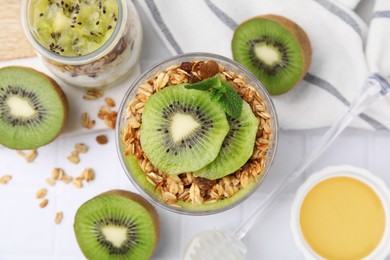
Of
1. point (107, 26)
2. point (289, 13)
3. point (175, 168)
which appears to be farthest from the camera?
point (289, 13)

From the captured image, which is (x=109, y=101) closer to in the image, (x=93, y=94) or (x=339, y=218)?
(x=93, y=94)

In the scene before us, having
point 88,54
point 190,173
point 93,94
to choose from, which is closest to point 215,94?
point 190,173

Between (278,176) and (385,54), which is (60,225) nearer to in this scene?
(278,176)

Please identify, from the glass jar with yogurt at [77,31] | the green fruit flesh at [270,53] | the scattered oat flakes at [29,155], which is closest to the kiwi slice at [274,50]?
the green fruit flesh at [270,53]

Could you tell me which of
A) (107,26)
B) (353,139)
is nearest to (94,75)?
(107,26)

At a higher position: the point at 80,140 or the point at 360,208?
the point at 360,208

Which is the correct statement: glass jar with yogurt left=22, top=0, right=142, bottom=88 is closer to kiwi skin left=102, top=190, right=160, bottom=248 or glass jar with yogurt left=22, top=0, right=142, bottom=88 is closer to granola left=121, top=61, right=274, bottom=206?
granola left=121, top=61, right=274, bottom=206

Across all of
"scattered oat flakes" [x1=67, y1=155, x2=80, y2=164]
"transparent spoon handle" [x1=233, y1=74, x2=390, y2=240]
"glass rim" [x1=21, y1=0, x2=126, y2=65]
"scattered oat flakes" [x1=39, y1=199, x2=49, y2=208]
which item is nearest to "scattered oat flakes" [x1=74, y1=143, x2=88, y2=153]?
"scattered oat flakes" [x1=67, y1=155, x2=80, y2=164]

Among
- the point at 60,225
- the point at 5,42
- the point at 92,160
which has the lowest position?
the point at 60,225
